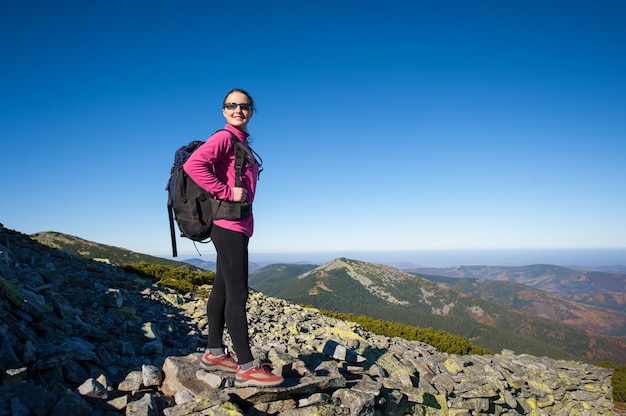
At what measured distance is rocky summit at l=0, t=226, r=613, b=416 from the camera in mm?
4098

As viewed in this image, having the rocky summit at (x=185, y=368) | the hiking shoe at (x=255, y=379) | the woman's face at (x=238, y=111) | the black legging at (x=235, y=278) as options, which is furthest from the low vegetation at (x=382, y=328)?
the woman's face at (x=238, y=111)

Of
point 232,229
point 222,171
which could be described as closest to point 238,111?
point 222,171

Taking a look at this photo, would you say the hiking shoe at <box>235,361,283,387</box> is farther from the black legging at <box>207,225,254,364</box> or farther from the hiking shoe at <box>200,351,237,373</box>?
the hiking shoe at <box>200,351,237,373</box>

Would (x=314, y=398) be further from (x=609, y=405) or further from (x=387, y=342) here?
(x=609, y=405)

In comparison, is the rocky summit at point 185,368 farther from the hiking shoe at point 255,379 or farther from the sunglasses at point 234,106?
the sunglasses at point 234,106

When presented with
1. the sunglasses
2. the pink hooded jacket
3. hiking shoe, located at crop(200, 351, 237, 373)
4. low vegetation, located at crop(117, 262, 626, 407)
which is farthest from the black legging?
low vegetation, located at crop(117, 262, 626, 407)

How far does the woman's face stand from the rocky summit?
3.41 meters

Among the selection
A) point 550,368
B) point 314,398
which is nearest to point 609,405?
point 550,368

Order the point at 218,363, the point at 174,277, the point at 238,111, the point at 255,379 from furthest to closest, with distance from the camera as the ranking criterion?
1. the point at 174,277
2. the point at 218,363
3. the point at 238,111
4. the point at 255,379

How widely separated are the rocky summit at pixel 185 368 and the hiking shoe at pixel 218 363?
0.13 meters

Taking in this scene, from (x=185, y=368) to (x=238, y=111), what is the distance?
3696mm

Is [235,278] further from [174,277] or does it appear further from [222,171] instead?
[174,277]

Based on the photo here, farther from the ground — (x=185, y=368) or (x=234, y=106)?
(x=234, y=106)

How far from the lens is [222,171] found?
14.1ft
